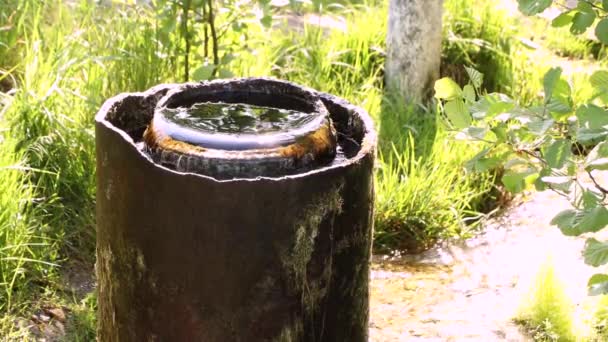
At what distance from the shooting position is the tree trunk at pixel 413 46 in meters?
4.97

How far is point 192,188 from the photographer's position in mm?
2029

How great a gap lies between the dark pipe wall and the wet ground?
1226mm

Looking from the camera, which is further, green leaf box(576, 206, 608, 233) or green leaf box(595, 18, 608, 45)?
green leaf box(595, 18, 608, 45)

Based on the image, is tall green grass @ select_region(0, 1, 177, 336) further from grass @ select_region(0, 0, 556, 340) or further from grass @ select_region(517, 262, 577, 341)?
grass @ select_region(517, 262, 577, 341)

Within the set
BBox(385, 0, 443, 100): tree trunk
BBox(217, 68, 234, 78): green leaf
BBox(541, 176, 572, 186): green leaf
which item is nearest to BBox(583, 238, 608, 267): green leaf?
BBox(541, 176, 572, 186): green leaf

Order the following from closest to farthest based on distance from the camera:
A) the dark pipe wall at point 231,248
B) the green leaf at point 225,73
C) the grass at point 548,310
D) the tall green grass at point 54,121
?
the dark pipe wall at point 231,248, the grass at point 548,310, the tall green grass at point 54,121, the green leaf at point 225,73

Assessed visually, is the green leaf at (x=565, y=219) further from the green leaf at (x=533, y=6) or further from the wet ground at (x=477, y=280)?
the wet ground at (x=477, y=280)

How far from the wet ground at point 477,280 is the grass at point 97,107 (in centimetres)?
15

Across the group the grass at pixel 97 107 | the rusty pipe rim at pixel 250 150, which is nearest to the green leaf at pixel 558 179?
the rusty pipe rim at pixel 250 150

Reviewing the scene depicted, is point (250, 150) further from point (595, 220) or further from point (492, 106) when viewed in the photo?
point (595, 220)

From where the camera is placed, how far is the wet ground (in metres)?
3.44

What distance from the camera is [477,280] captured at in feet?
12.6

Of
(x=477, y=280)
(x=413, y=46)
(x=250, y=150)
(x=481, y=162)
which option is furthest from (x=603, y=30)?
(x=413, y=46)

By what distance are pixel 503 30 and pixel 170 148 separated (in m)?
3.68
